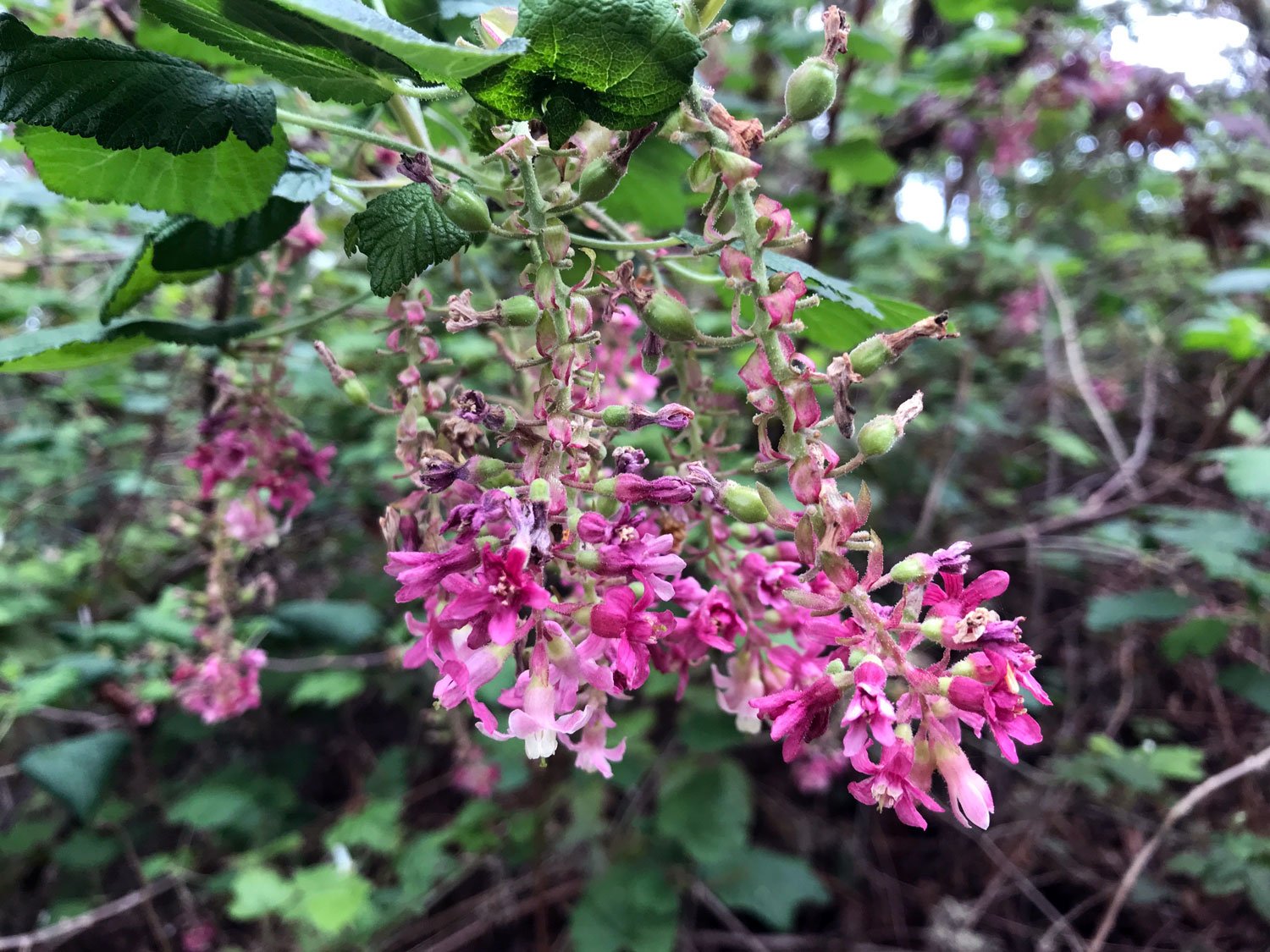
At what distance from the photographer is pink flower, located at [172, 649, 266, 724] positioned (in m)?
1.60

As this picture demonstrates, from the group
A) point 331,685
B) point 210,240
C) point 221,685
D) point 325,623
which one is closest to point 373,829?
point 331,685

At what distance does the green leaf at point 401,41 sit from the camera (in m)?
0.50

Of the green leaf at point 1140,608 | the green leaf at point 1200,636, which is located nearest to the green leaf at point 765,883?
the green leaf at point 1140,608

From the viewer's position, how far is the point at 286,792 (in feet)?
8.30

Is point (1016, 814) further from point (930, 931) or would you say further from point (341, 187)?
point (341, 187)

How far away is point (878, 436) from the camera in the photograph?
639mm

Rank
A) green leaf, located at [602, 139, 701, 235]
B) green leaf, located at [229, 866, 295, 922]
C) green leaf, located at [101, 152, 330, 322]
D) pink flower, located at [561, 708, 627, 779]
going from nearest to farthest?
Result: pink flower, located at [561, 708, 627, 779], green leaf, located at [101, 152, 330, 322], green leaf, located at [602, 139, 701, 235], green leaf, located at [229, 866, 295, 922]

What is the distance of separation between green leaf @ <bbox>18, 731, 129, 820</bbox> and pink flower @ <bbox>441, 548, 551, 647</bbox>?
6.10ft

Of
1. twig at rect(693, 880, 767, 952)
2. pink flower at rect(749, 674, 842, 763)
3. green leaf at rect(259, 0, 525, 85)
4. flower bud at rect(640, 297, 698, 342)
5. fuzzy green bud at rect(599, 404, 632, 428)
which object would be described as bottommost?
twig at rect(693, 880, 767, 952)

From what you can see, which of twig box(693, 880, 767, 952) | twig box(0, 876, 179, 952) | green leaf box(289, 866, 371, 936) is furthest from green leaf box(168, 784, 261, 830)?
twig box(693, 880, 767, 952)

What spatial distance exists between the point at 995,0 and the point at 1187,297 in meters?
1.78

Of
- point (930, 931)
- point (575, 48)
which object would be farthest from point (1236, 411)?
point (575, 48)

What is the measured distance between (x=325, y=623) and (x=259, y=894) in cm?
72

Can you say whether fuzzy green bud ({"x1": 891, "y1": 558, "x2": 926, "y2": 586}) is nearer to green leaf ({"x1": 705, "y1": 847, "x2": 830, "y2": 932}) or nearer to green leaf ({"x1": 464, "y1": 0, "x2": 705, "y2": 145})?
green leaf ({"x1": 464, "y1": 0, "x2": 705, "y2": 145})
